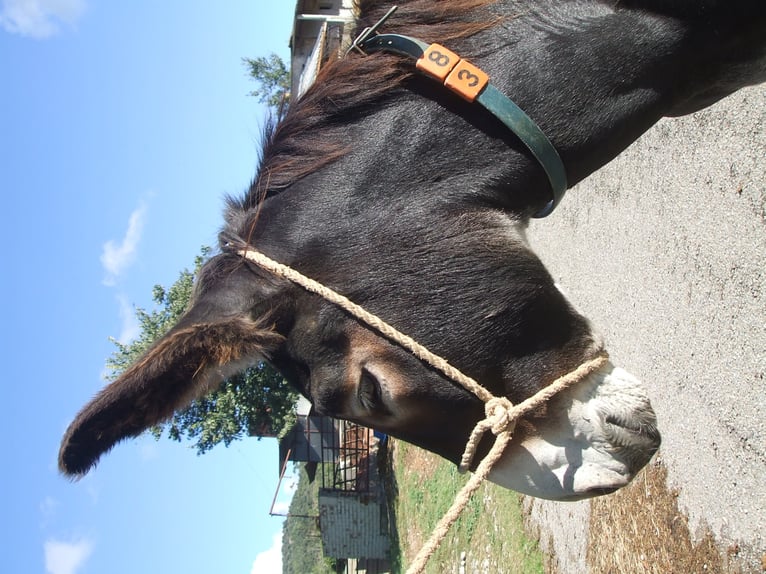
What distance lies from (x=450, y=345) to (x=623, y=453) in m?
0.59

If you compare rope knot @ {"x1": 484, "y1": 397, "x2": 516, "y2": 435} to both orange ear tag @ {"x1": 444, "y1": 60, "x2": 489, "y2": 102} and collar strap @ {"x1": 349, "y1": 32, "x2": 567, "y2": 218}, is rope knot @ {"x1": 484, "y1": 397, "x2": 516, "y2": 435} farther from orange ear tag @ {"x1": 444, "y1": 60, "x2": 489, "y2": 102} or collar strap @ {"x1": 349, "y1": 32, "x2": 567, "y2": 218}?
orange ear tag @ {"x1": 444, "y1": 60, "x2": 489, "y2": 102}

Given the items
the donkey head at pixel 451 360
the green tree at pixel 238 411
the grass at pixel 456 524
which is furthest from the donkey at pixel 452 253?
the green tree at pixel 238 411

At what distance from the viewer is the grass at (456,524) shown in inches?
291

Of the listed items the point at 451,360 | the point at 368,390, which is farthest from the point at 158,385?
the point at 451,360

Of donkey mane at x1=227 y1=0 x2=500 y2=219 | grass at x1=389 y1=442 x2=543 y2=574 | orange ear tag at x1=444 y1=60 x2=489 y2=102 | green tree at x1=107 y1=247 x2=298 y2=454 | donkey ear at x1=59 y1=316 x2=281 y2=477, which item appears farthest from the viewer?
green tree at x1=107 y1=247 x2=298 y2=454

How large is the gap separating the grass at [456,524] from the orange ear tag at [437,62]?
607cm

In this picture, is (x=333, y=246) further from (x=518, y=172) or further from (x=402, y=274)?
(x=518, y=172)

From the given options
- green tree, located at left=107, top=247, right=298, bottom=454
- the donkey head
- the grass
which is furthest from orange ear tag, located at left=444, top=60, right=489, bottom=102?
green tree, located at left=107, top=247, right=298, bottom=454

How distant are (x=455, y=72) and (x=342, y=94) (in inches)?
15.8

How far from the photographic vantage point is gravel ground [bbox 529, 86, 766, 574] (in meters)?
3.62

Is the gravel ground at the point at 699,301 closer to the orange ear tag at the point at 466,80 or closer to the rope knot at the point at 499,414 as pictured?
the rope knot at the point at 499,414

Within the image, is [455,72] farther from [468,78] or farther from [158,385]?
[158,385]

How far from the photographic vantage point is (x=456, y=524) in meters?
9.96

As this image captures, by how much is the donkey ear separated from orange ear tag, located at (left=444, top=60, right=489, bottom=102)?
3.00 ft
